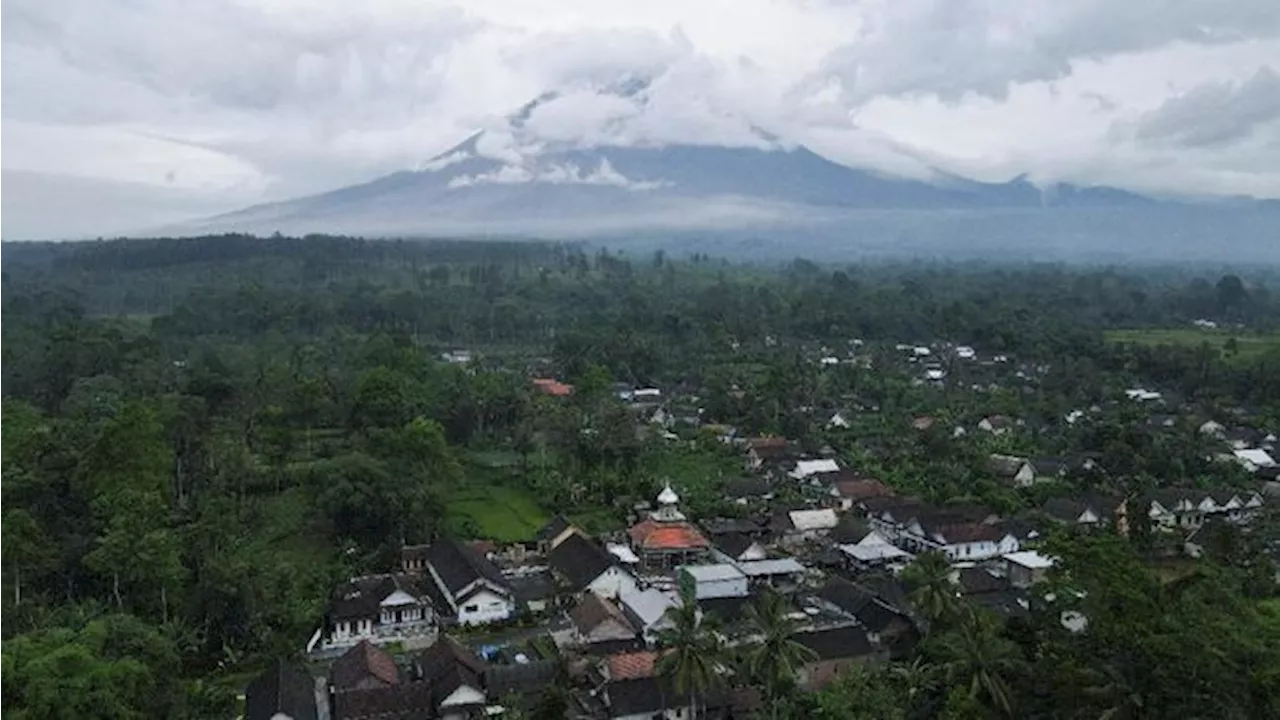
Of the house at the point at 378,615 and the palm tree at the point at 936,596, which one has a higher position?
the palm tree at the point at 936,596

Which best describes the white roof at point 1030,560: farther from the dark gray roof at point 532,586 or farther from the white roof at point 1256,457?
the white roof at point 1256,457

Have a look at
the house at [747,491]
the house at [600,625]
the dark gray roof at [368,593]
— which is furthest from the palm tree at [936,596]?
the house at [747,491]

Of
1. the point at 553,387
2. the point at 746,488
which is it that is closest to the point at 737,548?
the point at 746,488

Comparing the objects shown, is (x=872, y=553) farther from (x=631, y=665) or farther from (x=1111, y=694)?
→ (x=1111, y=694)

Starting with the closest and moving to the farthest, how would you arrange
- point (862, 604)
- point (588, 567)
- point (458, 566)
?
point (862, 604) → point (458, 566) → point (588, 567)

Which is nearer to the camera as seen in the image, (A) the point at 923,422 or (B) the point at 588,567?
(B) the point at 588,567

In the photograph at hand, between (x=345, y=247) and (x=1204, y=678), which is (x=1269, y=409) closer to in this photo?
(x=1204, y=678)
